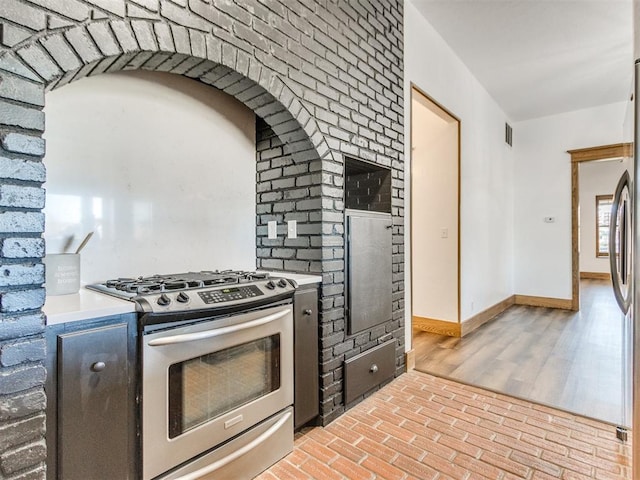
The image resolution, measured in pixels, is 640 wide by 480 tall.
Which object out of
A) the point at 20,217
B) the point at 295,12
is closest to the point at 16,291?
the point at 20,217

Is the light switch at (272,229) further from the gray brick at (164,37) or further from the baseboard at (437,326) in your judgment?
the baseboard at (437,326)

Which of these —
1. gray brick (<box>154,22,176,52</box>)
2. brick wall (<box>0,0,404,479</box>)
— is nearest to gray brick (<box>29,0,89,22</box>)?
brick wall (<box>0,0,404,479</box>)

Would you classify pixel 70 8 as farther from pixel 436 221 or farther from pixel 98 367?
pixel 436 221

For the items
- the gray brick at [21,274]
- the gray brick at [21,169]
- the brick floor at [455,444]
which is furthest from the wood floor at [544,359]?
the gray brick at [21,169]

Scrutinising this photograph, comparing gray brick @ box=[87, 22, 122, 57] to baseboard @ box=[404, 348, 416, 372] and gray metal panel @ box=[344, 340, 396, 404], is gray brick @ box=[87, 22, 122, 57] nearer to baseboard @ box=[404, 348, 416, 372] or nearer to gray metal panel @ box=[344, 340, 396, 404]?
gray metal panel @ box=[344, 340, 396, 404]

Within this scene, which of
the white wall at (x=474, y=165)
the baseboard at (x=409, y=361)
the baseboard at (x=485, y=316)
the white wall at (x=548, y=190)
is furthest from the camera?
the white wall at (x=548, y=190)

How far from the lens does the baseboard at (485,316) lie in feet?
13.4

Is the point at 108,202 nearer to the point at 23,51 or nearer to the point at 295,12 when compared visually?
the point at 23,51

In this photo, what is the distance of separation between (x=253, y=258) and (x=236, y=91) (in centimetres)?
111

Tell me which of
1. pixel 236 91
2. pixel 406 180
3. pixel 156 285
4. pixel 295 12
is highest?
pixel 295 12

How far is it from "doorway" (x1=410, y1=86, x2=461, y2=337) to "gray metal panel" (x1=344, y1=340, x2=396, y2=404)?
1.53 metres

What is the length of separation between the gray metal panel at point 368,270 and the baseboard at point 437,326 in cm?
157

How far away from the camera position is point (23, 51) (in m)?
1.05

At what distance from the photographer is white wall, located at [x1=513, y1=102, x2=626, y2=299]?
5.41 meters
